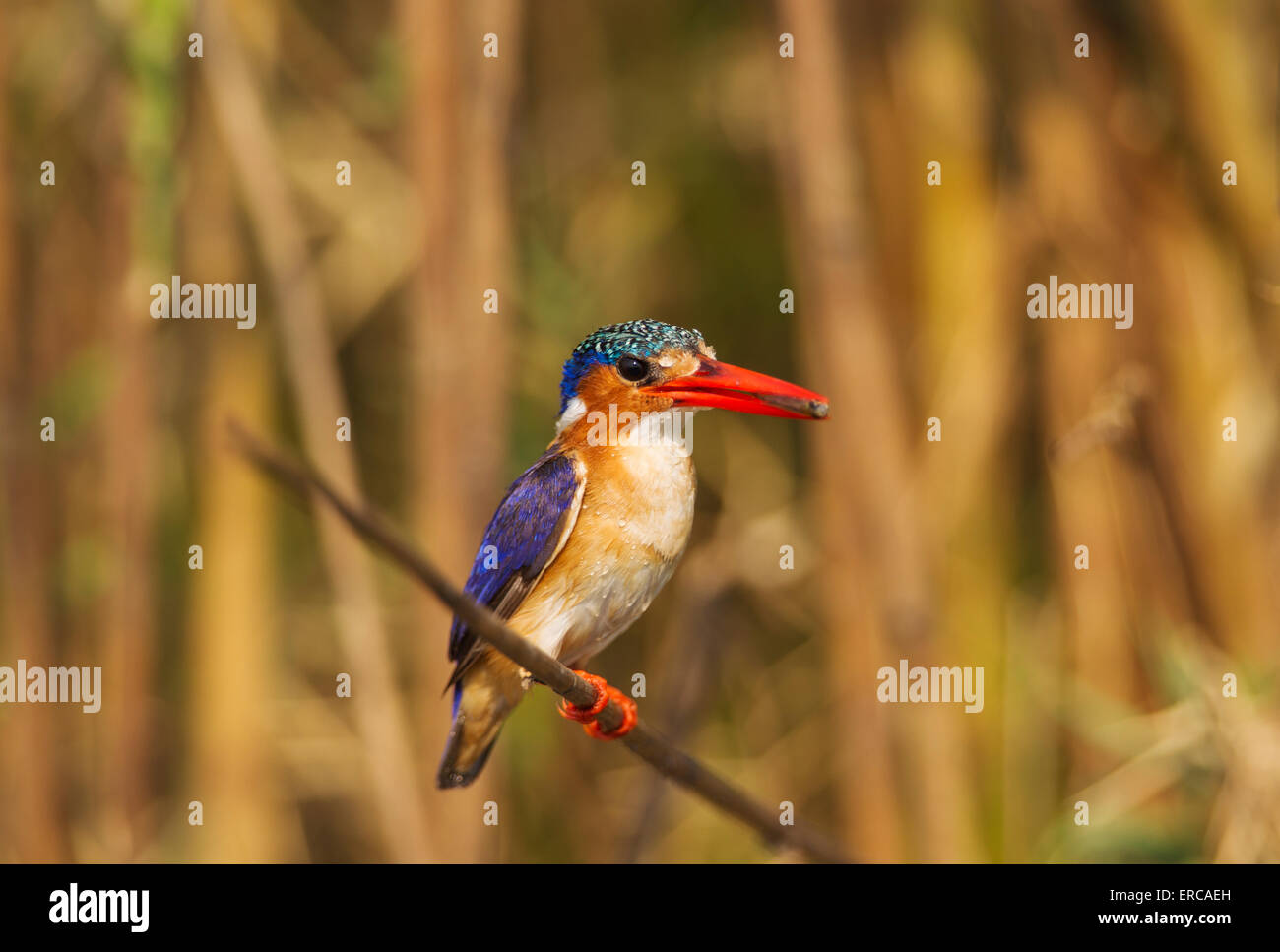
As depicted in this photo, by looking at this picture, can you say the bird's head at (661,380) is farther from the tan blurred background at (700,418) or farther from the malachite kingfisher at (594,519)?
the tan blurred background at (700,418)

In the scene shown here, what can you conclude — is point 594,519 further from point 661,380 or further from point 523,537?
point 661,380

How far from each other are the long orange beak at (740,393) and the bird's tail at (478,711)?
22.6 inches

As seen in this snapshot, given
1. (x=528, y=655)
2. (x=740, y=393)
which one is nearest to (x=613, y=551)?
(x=740, y=393)

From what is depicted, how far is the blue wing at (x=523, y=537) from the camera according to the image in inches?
68.4

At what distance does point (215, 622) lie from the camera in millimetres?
3125

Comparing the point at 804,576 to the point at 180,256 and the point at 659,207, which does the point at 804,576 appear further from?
the point at 180,256

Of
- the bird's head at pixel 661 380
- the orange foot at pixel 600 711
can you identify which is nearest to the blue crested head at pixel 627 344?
the bird's head at pixel 661 380

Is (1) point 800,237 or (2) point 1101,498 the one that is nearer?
(1) point 800,237

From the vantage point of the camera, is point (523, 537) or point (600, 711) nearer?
Answer: point (600, 711)

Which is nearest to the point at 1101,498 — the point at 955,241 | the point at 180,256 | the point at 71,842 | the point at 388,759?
the point at 955,241

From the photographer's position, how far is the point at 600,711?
1.48 meters

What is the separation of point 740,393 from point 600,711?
0.45 meters
